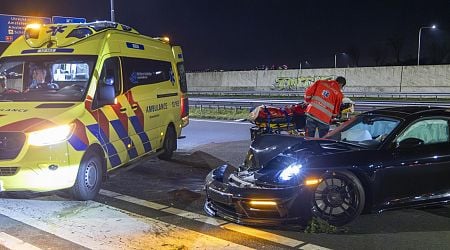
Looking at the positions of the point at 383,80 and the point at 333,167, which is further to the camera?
the point at 383,80

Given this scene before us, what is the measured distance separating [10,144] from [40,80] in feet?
5.26

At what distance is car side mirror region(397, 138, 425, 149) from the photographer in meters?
5.81

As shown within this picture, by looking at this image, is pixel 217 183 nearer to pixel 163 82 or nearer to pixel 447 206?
pixel 447 206

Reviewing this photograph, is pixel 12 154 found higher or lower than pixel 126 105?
lower

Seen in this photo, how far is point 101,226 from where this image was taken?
18.4 feet

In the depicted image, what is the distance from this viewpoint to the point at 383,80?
4209 centimetres

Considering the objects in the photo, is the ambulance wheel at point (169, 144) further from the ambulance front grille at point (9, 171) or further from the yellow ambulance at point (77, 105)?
the ambulance front grille at point (9, 171)

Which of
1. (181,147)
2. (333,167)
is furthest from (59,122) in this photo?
(181,147)

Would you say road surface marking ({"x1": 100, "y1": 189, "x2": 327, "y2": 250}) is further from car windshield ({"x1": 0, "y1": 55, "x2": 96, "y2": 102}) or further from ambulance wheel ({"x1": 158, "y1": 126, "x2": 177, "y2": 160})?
ambulance wheel ({"x1": 158, "y1": 126, "x2": 177, "y2": 160})

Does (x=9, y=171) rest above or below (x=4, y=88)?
below

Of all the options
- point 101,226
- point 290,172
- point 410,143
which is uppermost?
point 410,143

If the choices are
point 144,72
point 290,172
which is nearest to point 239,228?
point 290,172

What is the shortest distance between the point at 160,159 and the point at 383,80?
3520 cm

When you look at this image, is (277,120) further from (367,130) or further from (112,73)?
(112,73)
